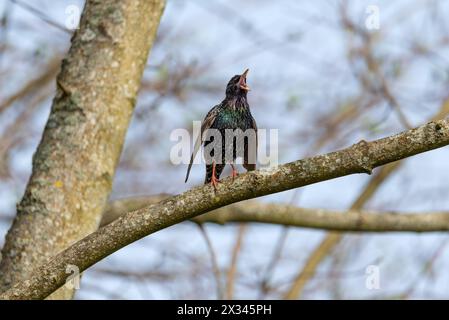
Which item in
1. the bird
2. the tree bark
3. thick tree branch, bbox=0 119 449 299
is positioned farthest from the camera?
the bird

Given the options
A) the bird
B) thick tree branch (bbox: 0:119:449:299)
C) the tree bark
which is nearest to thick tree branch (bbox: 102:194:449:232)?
the bird

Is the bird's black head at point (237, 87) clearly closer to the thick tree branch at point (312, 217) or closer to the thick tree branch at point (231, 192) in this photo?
the thick tree branch at point (312, 217)

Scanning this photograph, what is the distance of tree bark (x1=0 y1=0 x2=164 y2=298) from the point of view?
4410mm

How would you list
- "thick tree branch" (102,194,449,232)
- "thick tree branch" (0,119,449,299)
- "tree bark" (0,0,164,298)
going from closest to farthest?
"thick tree branch" (0,119,449,299) < "tree bark" (0,0,164,298) < "thick tree branch" (102,194,449,232)

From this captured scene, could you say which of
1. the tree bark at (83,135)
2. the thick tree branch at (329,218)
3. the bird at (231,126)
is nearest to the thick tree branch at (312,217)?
the thick tree branch at (329,218)

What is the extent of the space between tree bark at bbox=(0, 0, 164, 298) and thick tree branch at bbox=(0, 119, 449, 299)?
0.81 m

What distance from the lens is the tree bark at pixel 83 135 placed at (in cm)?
441

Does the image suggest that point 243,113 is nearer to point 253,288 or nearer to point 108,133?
point 108,133

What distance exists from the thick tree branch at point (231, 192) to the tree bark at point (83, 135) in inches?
32.1

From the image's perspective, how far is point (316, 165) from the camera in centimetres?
332

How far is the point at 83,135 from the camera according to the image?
4594mm

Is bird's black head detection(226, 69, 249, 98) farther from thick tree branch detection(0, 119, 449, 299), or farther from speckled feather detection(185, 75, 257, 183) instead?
thick tree branch detection(0, 119, 449, 299)
